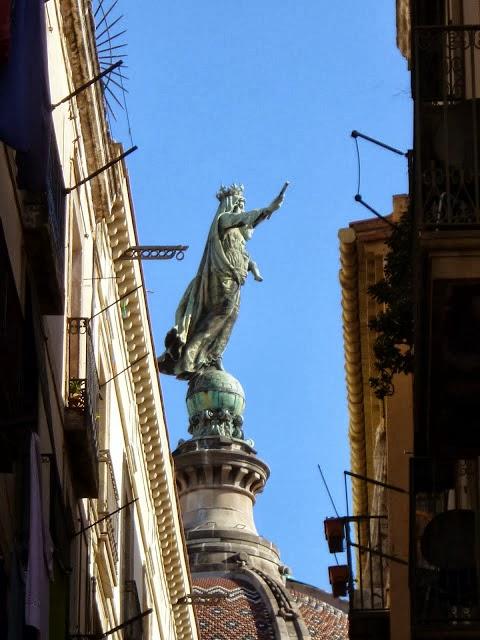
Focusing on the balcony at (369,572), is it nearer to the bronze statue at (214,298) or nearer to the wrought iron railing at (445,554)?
the wrought iron railing at (445,554)

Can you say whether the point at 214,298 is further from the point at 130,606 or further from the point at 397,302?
the point at 397,302

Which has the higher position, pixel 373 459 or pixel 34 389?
pixel 373 459

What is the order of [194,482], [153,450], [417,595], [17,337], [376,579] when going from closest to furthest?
[17,337] < [417,595] < [376,579] < [153,450] < [194,482]

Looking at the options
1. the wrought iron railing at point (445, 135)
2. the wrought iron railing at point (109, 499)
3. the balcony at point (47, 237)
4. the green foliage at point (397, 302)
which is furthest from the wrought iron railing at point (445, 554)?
the wrought iron railing at point (109, 499)

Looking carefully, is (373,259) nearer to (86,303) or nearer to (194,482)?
(86,303)

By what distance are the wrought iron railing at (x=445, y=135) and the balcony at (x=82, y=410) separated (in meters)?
5.60

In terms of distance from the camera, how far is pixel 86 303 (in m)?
24.8

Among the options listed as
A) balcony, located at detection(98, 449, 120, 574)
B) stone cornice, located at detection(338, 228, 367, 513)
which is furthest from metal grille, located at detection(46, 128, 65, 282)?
stone cornice, located at detection(338, 228, 367, 513)

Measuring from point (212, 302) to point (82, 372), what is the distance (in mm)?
37768

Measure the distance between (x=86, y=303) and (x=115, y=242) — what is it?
340 centimetres

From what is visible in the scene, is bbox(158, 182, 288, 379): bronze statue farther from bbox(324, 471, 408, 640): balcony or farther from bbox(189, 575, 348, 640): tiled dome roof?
bbox(324, 471, 408, 640): balcony

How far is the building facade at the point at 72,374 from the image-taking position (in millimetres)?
15078

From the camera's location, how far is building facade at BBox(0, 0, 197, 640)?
594 inches

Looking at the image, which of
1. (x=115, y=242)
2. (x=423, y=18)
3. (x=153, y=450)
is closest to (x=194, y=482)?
(x=153, y=450)
